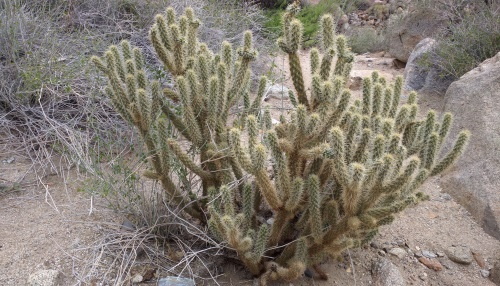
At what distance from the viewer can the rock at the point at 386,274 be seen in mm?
2420

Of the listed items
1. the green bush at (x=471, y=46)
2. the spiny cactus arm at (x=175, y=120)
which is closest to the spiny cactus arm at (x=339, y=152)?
the spiny cactus arm at (x=175, y=120)

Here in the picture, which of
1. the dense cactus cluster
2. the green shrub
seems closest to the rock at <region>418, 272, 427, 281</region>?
the dense cactus cluster

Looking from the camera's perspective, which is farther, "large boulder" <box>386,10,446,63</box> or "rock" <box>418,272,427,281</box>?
"large boulder" <box>386,10,446,63</box>

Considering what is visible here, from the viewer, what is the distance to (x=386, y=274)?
8.06 ft

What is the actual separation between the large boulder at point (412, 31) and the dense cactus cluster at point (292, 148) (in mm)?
5383

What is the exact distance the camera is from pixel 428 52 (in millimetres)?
5746

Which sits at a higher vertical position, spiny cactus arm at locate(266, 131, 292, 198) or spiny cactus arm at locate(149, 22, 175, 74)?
spiny cactus arm at locate(149, 22, 175, 74)

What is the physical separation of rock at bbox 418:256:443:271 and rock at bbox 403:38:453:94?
3101mm

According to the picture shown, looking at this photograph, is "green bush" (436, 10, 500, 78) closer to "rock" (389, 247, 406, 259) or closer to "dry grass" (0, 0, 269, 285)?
"dry grass" (0, 0, 269, 285)

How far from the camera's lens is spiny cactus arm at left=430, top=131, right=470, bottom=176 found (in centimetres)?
221

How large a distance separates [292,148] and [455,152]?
868 millimetres

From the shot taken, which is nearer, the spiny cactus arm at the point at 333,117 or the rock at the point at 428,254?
the spiny cactus arm at the point at 333,117

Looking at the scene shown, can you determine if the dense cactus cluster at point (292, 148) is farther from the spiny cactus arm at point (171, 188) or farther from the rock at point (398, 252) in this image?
the rock at point (398, 252)

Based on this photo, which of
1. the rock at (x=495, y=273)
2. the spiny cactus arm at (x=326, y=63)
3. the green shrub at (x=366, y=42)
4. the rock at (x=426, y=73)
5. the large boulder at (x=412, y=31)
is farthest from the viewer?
the green shrub at (x=366, y=42)
